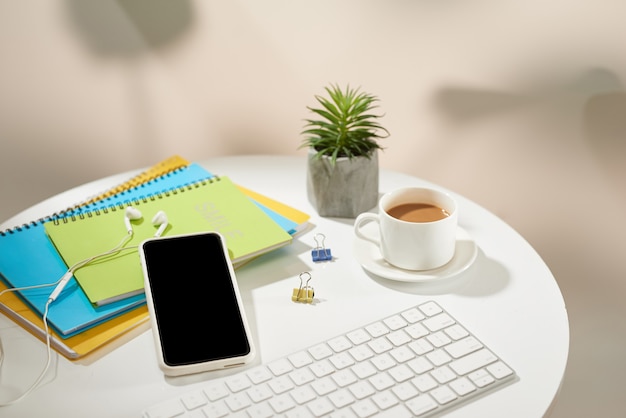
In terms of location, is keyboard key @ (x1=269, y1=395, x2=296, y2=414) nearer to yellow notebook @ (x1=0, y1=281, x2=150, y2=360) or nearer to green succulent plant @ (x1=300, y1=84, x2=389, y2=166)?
yellow notebook @ (x1=0, y1=281, x2=150, y2=360)

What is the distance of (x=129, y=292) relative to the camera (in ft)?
3.06

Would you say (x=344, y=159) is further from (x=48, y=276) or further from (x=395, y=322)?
(x=48, y=276)

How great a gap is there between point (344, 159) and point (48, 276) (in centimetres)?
47

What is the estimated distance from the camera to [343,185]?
1.13 m

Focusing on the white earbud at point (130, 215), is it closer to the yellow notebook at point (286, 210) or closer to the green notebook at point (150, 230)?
the green notebook at point (150, 230)

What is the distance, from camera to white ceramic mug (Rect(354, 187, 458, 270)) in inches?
37.8

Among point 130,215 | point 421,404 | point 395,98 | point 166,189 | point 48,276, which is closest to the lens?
point 421,404

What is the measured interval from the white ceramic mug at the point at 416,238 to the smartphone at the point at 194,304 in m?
0.22

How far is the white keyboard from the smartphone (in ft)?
0.12

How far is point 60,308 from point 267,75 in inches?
44.3

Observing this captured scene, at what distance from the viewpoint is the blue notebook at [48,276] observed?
0.90m

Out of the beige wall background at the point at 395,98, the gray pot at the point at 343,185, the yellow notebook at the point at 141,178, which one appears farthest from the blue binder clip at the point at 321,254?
the beige wall background at the point at 395,98

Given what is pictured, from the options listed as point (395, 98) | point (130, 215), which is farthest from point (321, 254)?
point (395, 98)

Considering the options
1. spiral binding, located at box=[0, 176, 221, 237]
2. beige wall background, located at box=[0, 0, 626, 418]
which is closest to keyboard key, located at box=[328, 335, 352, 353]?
spiral binding, located at box=[0, 176, 221, 237]
